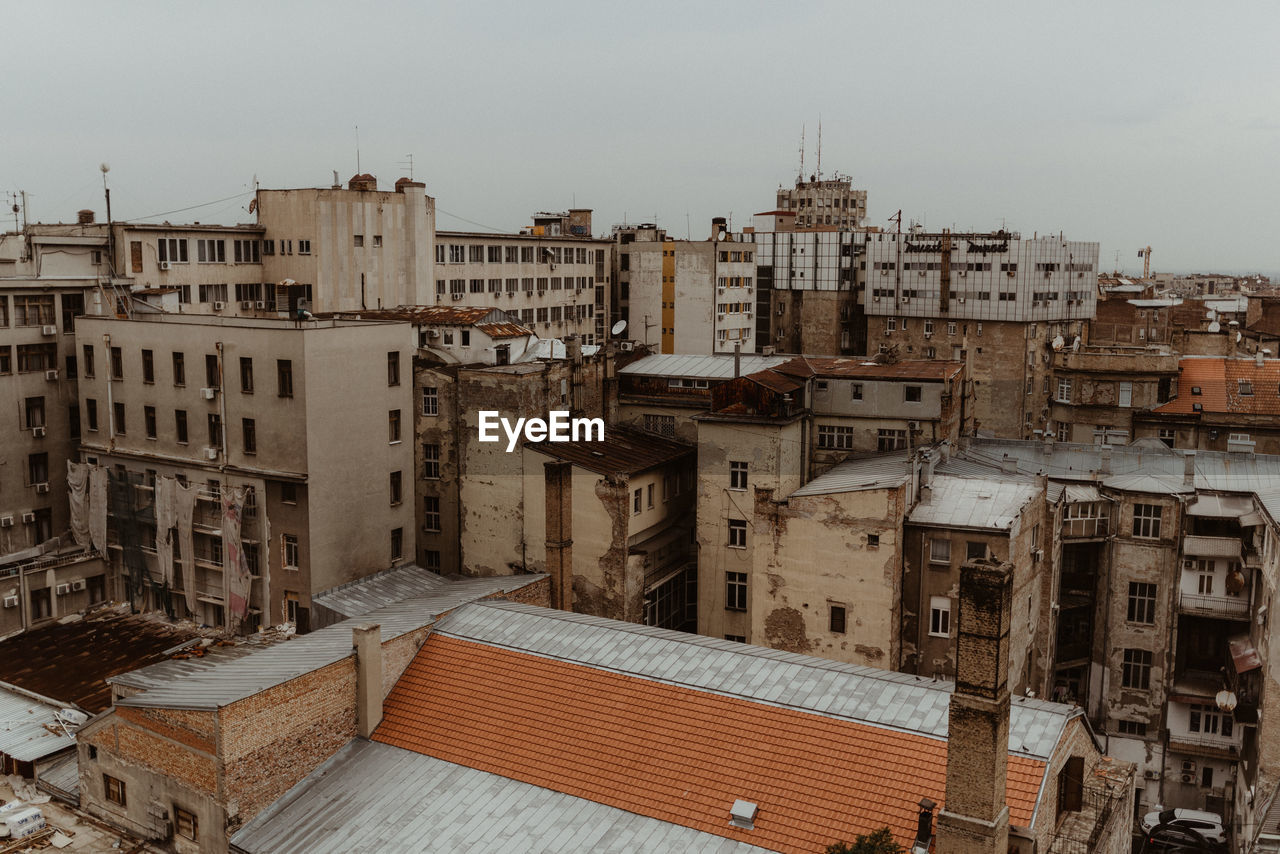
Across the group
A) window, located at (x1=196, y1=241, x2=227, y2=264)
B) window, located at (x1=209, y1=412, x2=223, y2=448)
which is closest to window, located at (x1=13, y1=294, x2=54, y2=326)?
window, located at (x1=196, y1=241, x2=227, y2=264)

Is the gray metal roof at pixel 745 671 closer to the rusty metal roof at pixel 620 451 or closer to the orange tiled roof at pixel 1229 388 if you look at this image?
the rusty metal roof at pixel 620 451

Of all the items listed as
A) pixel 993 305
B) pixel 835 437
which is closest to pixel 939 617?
pixel 835 437

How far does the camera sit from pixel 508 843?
2266cm

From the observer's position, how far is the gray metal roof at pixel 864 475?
37.8 m

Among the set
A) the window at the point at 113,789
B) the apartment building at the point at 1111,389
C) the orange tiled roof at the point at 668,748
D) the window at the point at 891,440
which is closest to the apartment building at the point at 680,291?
the apartment building at the point at 1111,389

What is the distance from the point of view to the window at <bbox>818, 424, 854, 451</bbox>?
4488 cm

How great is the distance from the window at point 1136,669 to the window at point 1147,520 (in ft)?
14.9

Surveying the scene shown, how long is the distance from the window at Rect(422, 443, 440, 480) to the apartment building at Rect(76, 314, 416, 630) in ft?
4.54

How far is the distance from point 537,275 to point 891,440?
36347 millimetres

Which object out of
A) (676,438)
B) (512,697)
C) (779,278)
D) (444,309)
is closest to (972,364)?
(779,278)

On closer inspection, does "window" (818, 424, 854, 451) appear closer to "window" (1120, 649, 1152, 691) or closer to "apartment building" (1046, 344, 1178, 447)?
"window" (1120, 649, 1152, 691)

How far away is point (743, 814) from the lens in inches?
847

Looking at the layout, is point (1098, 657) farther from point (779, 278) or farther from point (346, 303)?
point (779, 278)

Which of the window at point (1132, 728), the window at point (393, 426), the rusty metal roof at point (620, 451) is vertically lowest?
the window at point (1132, 728)
